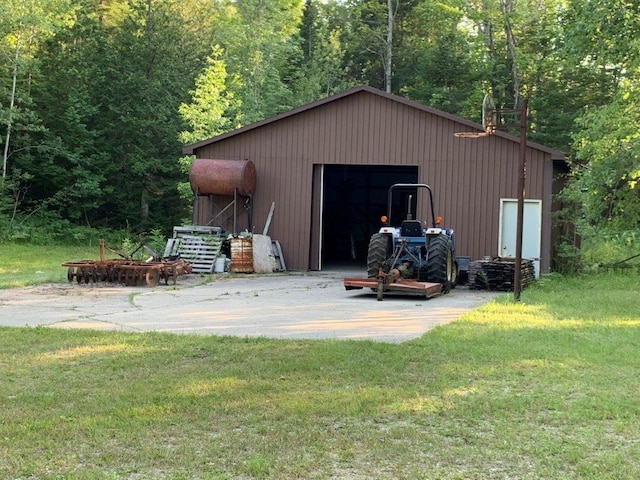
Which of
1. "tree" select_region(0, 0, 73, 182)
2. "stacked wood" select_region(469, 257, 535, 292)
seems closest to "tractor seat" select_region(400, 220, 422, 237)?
"stacked wood" select_region(469, 257, 535, 292)

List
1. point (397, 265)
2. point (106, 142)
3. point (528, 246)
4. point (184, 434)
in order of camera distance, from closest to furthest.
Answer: point (184, 434) → point (397, 265) → point (528, 246) → point (106, 142)

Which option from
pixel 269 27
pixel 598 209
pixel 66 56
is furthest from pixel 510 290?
pixel 269 27

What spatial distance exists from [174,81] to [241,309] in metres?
21.0

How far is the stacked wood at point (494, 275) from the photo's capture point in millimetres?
13594

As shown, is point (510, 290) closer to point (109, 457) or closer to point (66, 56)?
point (109, 457)

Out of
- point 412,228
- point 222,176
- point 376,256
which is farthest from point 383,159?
point 376,256

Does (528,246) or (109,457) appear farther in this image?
(528,246)

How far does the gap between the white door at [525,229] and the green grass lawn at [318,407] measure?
27.0 ft

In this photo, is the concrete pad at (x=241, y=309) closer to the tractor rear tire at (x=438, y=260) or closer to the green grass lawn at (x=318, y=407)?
the tractor rear tire at (x=438, y=260)

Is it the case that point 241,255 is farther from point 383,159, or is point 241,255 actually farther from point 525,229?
point 525,229

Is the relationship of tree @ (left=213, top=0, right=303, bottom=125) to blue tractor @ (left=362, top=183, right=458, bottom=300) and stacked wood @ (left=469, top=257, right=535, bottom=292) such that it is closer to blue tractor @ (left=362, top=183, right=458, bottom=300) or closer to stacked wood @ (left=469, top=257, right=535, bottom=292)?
blue tractor @ (left=362, top=183, right=458, bottom=300)

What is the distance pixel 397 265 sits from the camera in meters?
13.0

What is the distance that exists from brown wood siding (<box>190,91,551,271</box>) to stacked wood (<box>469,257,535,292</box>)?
2556 millimetres

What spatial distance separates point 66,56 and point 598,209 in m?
22.9
